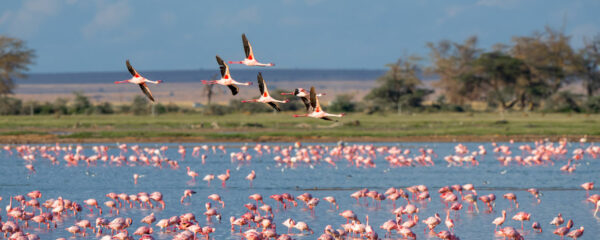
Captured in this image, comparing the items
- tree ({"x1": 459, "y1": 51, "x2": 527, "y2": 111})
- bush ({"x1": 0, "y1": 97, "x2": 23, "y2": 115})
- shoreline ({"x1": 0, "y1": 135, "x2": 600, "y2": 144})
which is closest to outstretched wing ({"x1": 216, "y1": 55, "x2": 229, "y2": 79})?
shoreline ({"x1": 0, "y1": 135, "x2": 600, "y2": 144})

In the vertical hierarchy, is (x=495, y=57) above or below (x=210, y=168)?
above

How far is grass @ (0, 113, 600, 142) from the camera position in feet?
154

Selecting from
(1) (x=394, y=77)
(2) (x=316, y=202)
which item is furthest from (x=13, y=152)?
(1) (x=394, y=77)

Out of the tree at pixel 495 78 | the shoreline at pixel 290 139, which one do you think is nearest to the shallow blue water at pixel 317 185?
the shoreline at pixel 290 139

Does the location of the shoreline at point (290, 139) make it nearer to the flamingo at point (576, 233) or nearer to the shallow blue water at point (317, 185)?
the shallow blue water at point (317, 185)

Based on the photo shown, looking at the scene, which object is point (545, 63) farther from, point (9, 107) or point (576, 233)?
point (576, 233)

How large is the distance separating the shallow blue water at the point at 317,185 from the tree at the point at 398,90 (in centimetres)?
3550

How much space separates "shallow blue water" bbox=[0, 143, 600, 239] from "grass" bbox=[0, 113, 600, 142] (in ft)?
23.7

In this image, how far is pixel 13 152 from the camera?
4031cm

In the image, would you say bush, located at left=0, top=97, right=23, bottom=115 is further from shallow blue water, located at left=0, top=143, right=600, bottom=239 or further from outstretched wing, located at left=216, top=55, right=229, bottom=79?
outstretched wing, located at left=216, top=55, right=229, bottom=79

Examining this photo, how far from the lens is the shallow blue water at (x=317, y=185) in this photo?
2127cm

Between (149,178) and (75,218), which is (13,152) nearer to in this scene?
(149,178)

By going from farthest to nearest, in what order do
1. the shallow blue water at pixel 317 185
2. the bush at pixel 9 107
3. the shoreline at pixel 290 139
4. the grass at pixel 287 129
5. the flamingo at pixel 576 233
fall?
the bush at pixel 9 107 → the grass at pixel 287 129 → the shoreline at pixel 290 139 → the shallow blue water at pixel 317 185 → the flamingo at pixel 576 233

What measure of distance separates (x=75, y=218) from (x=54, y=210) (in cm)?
90
